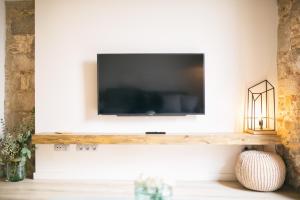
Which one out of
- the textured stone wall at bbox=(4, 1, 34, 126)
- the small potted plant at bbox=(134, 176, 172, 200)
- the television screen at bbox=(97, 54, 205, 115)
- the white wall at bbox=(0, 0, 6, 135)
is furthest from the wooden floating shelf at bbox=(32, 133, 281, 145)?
the small potted plant at bbox=(134, 176, 172, 200)

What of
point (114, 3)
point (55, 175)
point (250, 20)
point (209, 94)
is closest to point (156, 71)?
point (209, 94)

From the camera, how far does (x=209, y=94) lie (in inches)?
143

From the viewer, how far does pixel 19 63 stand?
3.88 m

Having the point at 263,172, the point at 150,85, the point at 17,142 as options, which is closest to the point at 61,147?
the point at 17,142

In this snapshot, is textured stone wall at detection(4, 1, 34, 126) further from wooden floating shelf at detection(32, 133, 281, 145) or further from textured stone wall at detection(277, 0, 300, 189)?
textured stone wall at detection(277, 0, 300, 189)

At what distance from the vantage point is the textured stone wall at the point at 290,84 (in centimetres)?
313

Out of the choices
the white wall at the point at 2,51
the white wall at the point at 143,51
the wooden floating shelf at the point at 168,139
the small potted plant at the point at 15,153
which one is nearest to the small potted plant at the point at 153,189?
the wooden floating shelf at the point at 168,139

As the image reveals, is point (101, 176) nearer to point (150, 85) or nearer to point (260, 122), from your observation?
point (150, 85)

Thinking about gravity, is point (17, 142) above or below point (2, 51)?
below

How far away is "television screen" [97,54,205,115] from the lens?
11.4 feet

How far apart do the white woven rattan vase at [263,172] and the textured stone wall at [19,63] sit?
2727mm

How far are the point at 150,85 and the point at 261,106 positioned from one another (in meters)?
1.35

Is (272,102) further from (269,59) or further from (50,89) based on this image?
(50,89)

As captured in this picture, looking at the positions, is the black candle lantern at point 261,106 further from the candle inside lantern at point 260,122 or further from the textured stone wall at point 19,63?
the textured stone wall at point 19,63
